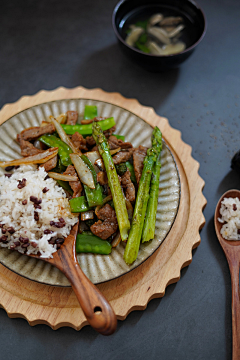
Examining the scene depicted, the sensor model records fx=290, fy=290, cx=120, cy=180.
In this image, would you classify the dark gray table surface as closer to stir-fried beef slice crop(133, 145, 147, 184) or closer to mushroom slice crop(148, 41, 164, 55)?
mushroom slice crop(148, 41, 164, 55)

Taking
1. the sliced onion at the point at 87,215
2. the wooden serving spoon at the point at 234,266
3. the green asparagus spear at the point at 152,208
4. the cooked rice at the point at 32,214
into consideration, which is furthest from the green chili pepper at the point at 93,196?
the wooden serving spoon at the point at 234,266

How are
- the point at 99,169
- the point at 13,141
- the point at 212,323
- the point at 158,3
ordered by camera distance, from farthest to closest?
the point at 158,3 → the point at 13,141 → the point at 99,169 → the point at 212,323

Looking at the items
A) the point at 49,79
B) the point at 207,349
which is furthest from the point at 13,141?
the point at 207,349

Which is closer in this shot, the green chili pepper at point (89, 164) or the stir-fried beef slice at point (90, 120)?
the green chili pepper at point (89, 164)

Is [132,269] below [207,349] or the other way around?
the other way around

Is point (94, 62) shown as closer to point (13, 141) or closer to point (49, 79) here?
point (49, 79)

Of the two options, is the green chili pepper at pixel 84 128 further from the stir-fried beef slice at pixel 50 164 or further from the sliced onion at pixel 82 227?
the sliced onion at pixel 82 227
